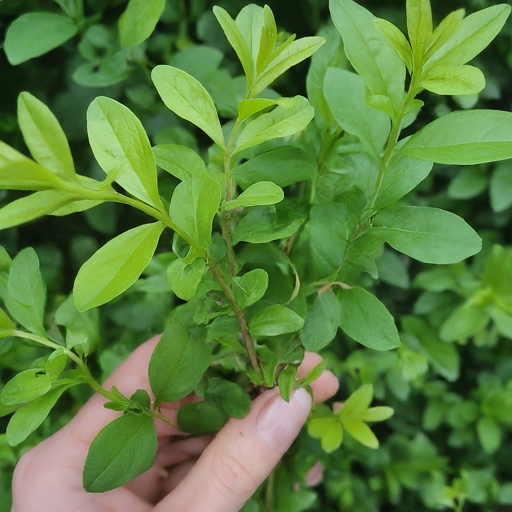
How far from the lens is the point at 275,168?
0.35 m

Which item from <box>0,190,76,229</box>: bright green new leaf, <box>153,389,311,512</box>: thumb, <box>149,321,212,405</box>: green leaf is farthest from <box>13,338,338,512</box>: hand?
<box>0,190,76,229</box>: bright green new leaf

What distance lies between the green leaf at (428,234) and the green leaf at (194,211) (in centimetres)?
14

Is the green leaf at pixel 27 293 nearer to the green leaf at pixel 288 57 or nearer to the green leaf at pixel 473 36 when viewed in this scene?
the green leaf at pixel 288 57

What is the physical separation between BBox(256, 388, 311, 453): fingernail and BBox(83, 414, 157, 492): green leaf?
129 millimetres

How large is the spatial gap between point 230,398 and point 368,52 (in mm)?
324

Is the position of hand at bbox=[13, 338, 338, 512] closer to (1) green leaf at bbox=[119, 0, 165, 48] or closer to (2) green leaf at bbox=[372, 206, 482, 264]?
(2) green leaf at bbox=[372, 206, 482, 264]

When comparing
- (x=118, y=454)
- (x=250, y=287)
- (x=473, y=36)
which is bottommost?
(x=118, y=454)

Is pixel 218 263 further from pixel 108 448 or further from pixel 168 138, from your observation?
pixel 168 138

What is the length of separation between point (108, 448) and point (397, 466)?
0.65 meters

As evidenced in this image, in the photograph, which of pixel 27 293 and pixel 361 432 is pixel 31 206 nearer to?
pixel 27 293

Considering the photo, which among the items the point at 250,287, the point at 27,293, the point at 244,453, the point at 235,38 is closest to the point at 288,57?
the point at 235,38

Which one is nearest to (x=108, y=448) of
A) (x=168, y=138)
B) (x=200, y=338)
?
(x=200, y=338)

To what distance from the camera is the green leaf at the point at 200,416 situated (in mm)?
440

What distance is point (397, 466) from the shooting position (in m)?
0.84
